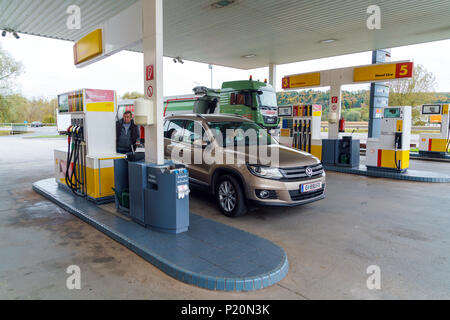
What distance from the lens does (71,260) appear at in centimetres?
350

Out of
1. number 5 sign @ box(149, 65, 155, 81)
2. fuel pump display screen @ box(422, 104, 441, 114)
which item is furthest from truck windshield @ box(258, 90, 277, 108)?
number 5 sign @ box(149, 65, 155, 81)

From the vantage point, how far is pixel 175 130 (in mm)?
6340

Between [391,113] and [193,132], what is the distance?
6.14 m

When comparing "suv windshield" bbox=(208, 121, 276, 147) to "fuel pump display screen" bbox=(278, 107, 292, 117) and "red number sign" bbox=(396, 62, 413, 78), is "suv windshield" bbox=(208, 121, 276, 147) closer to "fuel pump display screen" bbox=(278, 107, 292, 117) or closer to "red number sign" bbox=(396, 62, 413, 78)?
"fuel pump display screen" bbox=(278, 107, 292, 117)

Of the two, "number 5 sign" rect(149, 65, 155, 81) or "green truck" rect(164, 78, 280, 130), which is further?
"green truck" rect(164, 78, 280, 130)

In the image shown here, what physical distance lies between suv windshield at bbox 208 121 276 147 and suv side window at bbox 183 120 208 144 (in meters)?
→ 0.20

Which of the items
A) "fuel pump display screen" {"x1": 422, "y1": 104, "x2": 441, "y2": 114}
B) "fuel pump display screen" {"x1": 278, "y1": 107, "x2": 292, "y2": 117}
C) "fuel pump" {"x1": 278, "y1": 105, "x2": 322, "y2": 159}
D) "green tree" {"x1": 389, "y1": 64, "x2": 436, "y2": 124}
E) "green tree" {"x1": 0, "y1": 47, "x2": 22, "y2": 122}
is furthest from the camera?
"green tree" {"x1": 0, "y1": 47, "x2": 22, "y2": 122}

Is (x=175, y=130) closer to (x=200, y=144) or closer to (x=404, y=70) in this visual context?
(x=200, y=144)

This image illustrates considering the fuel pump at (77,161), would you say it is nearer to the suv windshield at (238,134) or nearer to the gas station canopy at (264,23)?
the suv windshield at (238,134)

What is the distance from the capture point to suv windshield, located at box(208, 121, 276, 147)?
543cm

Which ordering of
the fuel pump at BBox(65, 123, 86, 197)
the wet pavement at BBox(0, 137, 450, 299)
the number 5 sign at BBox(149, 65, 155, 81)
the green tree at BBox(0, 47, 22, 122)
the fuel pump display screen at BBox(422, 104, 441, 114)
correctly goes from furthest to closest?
the green tree at BBox(0, 47, 22, 122) < the fuel pump display screen at BBox(422, 104, 441, 114) < the fuel pump at BBox(65, 123, 86, 197) < the number 5 sign at BBox(149, 65, 155, 81) < the wet pavement at BBox(0, 137, 450, 299)

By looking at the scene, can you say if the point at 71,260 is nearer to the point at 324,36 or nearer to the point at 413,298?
the point at 413,298

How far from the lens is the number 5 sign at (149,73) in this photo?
423cm

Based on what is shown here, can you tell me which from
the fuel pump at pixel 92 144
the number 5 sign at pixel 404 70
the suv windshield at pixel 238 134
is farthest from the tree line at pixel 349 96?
the fuel pump at pixel 92 144
